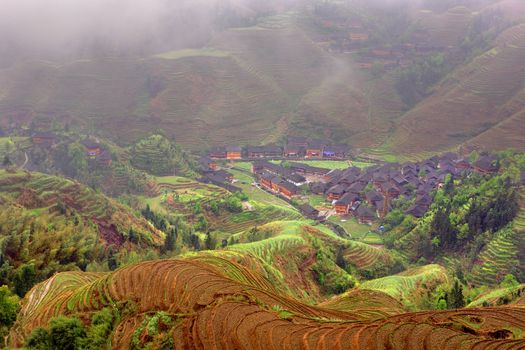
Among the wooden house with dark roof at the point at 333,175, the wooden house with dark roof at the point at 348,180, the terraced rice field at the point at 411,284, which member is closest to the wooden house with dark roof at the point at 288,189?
the wooden house with dark roof at the point at 348,180

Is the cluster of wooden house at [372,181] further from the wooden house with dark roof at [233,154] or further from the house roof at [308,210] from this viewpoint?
the wooden house with dark roof at [233,154]

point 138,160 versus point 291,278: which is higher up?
point 291,278

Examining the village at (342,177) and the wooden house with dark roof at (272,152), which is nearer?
the village at (342,177)

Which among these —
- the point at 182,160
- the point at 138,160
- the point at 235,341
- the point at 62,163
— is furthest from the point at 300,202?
the point at 235,341

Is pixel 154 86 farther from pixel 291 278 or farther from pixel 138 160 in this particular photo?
pixel 291 278

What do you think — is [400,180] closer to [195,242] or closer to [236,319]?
[195,242]
